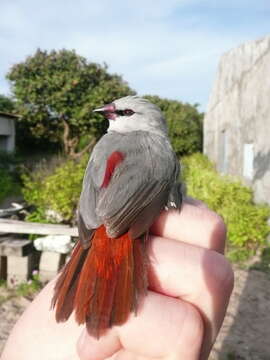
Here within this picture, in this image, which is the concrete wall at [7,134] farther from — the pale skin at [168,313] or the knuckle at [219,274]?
the knuckle at [219,274]

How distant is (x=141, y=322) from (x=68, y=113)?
16025 mm

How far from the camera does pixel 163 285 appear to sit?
55.4 inches

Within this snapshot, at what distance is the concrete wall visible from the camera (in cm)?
1611

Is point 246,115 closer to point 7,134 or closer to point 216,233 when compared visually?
point 216,233

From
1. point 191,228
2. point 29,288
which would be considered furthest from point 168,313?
point 29,288

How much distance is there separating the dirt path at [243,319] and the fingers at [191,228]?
101 inches

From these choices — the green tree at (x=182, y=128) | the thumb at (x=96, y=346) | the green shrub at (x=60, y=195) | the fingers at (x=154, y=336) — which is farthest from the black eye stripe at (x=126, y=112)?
the green tree at (x=182, y=128)

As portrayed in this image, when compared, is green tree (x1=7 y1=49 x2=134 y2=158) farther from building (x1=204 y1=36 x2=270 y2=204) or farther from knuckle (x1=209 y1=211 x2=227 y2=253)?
knuckle (x1=209 y1=211 x2=227 y2=253)

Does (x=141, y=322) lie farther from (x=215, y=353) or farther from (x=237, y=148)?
(x=237, y=148)

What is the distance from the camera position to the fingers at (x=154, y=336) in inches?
47.8

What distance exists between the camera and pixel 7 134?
16531 mm

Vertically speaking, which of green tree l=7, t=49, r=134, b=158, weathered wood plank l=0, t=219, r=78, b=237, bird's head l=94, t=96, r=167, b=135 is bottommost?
weathered wood plank l=0, t=219, r=78, b=237

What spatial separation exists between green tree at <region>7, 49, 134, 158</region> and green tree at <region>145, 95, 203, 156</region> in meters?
3.37

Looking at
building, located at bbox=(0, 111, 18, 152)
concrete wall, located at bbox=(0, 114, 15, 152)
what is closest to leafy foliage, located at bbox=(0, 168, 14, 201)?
building, located at bbox=(0, 111, 18, 152)
